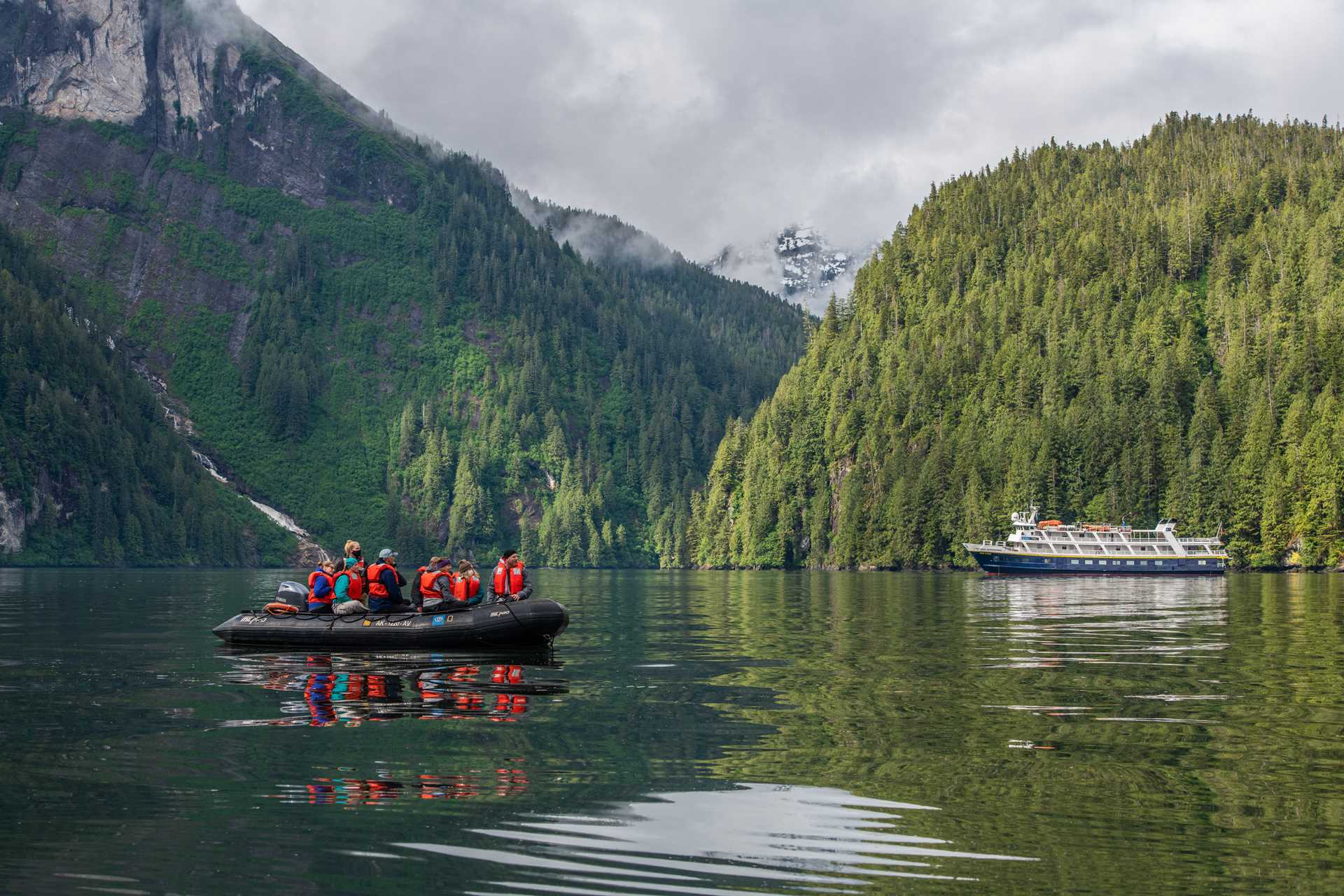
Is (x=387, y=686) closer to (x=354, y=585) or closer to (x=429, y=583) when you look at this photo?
(x=354, y=585)

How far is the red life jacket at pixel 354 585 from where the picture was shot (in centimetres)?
4722

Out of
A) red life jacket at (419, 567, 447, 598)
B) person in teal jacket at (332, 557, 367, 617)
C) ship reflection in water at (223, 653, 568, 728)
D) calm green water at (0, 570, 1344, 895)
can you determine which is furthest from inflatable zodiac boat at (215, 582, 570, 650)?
red life jacket at (419, 567, 447, 598)

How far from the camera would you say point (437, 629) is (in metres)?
44.4

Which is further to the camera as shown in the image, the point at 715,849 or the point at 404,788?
the point at 404,788

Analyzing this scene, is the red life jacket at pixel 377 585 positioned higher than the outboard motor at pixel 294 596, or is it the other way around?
the red life jacket at pixel 377 585

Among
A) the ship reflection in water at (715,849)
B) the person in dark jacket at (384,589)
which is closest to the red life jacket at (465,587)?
the person in dark jacket at (384,589)

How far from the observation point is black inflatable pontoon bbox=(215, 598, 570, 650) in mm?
44219

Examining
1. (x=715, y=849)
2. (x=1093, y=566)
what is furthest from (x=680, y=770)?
(x=1093, y=566)

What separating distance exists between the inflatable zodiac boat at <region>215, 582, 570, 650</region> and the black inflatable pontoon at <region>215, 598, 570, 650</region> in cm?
2

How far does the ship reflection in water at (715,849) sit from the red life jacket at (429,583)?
94.5 ft

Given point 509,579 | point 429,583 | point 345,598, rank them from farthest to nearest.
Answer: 1. point 429,583
2. point 509,579
3. point 345,598

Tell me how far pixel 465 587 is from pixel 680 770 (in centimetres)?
2653

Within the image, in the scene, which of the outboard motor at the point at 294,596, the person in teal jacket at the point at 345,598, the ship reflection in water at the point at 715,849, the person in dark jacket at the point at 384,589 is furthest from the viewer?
the outboard motor at the point at 294,596

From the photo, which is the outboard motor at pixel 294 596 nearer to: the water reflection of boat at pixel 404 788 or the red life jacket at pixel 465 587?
the red life jacket at pixel 465 587
